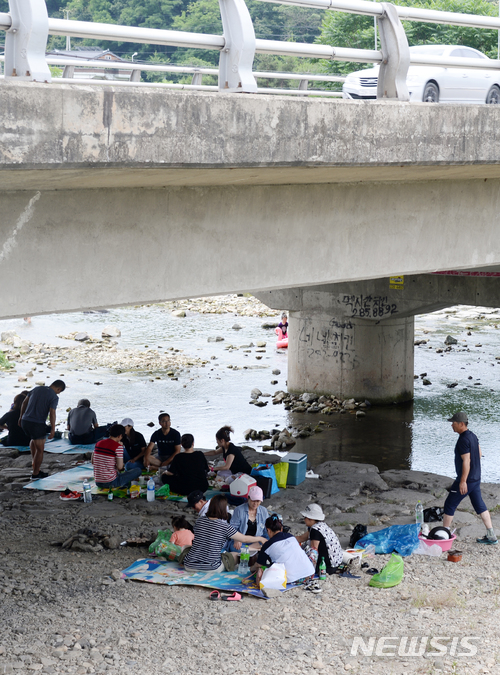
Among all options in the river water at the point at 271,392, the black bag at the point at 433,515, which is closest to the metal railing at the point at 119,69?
the black bag at the point at 433,515

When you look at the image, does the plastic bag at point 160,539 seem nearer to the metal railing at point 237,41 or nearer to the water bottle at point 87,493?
the water bottle at point 87,493

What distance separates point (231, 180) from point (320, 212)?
1.10m

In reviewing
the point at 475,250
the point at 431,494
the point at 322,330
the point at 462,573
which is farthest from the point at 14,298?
the point at 322,330

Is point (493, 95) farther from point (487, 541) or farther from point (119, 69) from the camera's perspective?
point (487, 541)

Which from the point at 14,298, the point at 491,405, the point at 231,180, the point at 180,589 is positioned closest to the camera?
the point at 14,298

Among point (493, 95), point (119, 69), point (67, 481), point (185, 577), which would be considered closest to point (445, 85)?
point (493, 95)

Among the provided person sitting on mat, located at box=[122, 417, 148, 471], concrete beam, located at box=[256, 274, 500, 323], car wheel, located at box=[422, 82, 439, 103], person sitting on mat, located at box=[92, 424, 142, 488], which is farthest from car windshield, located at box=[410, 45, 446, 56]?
person sitting on mat, located at box=[122, 417, 148, 471]

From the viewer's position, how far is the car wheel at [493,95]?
8.89m

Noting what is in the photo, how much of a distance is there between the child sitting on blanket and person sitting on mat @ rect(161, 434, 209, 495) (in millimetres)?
1911

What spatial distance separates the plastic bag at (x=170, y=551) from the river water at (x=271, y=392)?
635 centimetres

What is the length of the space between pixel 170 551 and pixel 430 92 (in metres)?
5.88

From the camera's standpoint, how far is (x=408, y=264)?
700 centimetres

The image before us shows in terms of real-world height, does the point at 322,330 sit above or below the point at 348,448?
above

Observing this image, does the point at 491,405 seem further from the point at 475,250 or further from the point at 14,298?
the point at 14,298
